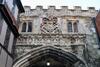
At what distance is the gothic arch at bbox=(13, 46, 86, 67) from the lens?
29.9 feet

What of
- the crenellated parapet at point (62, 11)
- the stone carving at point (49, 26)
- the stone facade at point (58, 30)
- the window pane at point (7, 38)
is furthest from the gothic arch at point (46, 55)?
the crenellated parapet at point (62, 11)

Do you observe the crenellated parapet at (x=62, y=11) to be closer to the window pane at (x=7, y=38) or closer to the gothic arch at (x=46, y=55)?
the gothic arch at (x=46, y=55)

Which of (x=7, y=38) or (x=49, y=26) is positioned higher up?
(x=49, y=26)

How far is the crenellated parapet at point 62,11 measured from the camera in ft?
35.0

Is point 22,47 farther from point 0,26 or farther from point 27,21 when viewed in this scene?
point 0,26

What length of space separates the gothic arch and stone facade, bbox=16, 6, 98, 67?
22 centimetres

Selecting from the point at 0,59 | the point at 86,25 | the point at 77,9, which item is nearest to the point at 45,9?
the point at 77,9

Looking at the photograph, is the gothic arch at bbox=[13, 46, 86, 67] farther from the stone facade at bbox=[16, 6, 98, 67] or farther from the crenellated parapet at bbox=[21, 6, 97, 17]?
the crenellated parapet at bbox=[21, 6, 97, 17]

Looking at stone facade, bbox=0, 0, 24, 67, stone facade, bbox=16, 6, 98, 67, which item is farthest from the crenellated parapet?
stone facade, bbox=0, 0, 24, 67

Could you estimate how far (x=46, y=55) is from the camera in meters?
9.67

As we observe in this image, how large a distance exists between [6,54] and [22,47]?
1.77 m

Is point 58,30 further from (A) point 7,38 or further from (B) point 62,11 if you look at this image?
(A) point 7,38

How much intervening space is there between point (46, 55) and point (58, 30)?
1.74 metres

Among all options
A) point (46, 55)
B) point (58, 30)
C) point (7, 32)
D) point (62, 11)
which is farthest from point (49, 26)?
point (7, 32)
